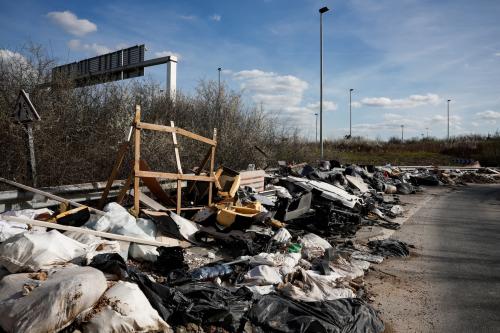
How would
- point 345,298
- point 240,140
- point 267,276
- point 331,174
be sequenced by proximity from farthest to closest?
1. point 240,140
2. point 331,174
3. point 267,276
4. point 345,298

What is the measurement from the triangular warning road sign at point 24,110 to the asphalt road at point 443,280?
6.51m

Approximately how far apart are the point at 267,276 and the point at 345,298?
39.9 inches

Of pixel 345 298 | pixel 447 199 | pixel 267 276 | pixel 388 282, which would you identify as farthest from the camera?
pixel 447 199

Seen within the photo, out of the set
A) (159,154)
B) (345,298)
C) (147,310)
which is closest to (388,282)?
(345,298)

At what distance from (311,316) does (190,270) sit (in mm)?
1886

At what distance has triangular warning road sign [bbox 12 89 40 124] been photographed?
691 cm

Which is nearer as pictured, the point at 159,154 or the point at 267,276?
the point at 267,276

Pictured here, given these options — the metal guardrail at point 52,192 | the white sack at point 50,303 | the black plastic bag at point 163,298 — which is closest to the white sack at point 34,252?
the white sack at point 50,303

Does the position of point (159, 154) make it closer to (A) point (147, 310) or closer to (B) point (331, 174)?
(B) point (331, 174)

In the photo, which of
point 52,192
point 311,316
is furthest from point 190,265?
point 52,192

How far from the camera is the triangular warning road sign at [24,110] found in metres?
6.91

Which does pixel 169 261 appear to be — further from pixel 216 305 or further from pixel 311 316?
pixel 311 316

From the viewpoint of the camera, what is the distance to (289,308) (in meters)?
4.02

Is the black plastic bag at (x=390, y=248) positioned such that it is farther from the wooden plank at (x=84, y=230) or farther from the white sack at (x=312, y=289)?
the wooden plank at (x=84, y=230)
